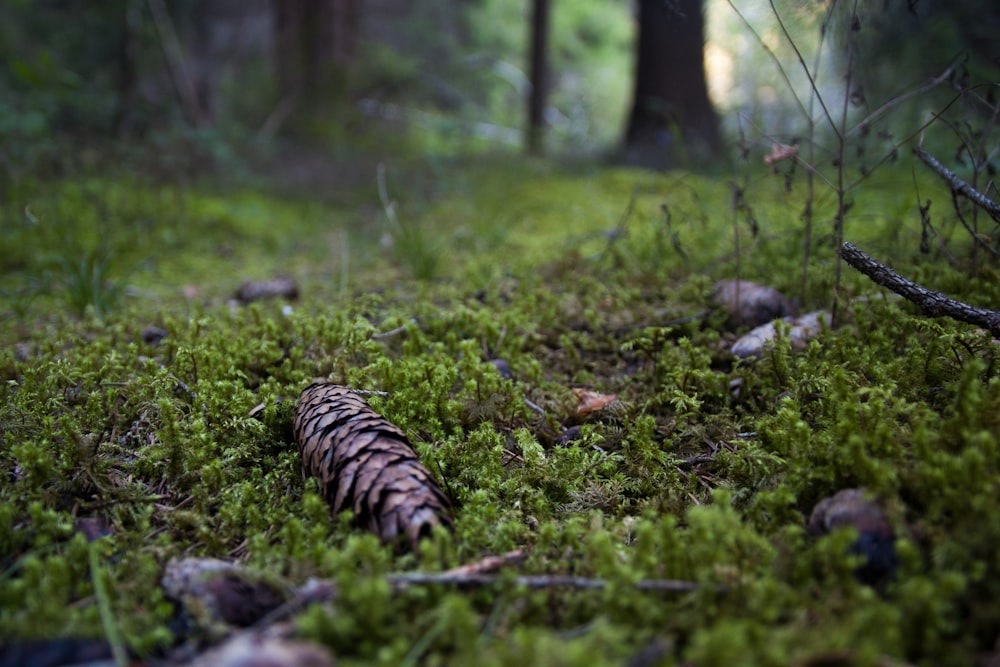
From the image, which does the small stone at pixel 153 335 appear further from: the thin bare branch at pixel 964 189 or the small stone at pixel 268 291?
the thin bare branch at pixel 964 189

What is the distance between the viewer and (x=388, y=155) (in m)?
Answer: 7.82

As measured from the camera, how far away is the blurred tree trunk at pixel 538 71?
8.24m

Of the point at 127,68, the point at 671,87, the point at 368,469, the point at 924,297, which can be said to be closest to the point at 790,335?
the point at 924,297

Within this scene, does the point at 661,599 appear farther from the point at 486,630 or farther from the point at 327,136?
the point at 327,136

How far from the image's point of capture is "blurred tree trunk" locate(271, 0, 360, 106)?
7.78 m

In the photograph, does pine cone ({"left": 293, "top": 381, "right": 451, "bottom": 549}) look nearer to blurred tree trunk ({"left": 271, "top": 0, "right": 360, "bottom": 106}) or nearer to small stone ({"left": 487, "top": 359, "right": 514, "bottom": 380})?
small stone ({"left": 487, "top": 359, "right": 514, "bottom": 380})

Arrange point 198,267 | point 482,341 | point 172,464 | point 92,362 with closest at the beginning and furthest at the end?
point 172,464 → point 92,362 → point 482,341 → point 198,267

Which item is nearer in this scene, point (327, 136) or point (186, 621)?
point (186, 621)

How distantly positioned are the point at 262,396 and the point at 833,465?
5.57 ft

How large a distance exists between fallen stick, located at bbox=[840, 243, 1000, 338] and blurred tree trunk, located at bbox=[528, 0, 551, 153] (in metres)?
6.81

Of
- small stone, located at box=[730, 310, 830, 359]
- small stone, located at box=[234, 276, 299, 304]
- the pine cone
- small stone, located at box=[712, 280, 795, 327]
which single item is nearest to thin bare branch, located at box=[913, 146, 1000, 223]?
small stone, located at box=[730, 310, 830, 359]

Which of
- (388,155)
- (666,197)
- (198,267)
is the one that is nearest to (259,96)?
(388,155)

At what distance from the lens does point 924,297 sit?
68.8 inches

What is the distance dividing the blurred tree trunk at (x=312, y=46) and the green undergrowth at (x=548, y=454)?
511cm
